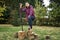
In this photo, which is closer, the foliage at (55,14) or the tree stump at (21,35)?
the tree stump at (21,35)

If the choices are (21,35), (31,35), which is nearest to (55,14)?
(31,35)

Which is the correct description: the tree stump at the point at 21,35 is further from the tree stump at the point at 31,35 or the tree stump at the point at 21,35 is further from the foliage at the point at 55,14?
the foliage at the point at 55,14

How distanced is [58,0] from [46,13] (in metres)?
5.08

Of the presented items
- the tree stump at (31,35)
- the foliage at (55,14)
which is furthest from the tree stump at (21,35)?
the foliage at (55,14)

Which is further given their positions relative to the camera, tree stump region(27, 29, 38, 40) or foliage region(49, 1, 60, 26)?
foliage region(49, 1, 60, 26)

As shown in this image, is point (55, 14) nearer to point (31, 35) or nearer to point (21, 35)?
point (31, 35)

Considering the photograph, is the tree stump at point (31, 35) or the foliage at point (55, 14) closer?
the tree stump at point (31, 35)

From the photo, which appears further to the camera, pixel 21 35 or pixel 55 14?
pixel 55 14

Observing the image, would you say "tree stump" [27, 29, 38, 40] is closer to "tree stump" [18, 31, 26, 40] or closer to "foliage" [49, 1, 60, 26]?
"tree stump" [18, 31, 26, 40]

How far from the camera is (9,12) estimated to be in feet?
91.6

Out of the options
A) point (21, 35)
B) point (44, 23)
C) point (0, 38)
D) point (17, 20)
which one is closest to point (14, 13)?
point (17, 20)

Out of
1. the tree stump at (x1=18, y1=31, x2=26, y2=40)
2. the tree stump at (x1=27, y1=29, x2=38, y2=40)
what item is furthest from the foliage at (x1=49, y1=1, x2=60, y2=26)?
the tree stump at (x1=18, y1=31, x2=26, y2=40)

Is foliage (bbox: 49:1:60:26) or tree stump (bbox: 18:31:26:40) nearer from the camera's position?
tree stump (bbox: 18:31:26:40)

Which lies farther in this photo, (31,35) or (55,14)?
(55,14)
